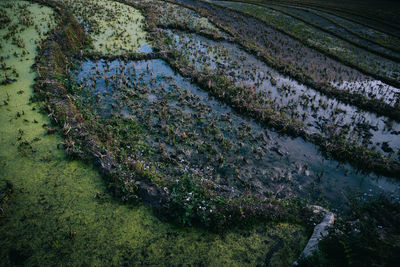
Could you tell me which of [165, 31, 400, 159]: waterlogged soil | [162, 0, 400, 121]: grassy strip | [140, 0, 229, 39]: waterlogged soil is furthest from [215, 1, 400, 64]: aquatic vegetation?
[165, 31, 400, 159]: waterlogged soil

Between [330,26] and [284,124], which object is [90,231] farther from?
[330,26]

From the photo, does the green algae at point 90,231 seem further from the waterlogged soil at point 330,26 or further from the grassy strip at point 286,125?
the waterlogged soil at point 330,26

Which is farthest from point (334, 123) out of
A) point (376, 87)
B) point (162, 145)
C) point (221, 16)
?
point (221, 16)

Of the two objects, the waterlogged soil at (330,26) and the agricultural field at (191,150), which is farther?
the waterlogged soil at (330,26)

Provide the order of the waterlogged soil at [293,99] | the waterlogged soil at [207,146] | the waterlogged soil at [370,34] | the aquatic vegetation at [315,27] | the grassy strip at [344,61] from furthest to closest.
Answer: the waterlogged soil at [370,34] → the aquatic vegetation at [315,27] → the grassy strip at [344,61] → the waterlogged soil at [293,99] → the waterlogged soil at [207,146]

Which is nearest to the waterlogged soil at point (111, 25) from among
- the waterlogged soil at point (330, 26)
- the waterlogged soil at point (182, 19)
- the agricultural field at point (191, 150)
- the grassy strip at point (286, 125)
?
the agricultural field at point (191, 150)

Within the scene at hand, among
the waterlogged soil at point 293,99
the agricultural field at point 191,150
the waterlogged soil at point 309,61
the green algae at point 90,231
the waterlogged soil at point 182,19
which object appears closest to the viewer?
the green algae at point 90,231

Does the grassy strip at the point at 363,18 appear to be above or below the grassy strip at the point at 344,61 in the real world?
above

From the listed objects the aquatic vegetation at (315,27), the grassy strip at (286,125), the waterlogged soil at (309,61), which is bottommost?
the grassy strip at (286,125)
